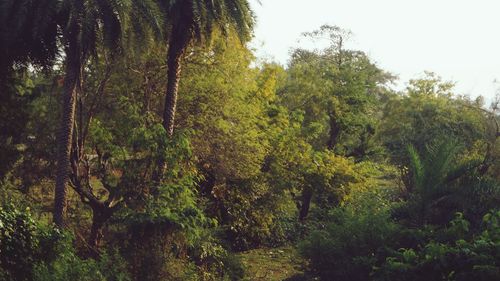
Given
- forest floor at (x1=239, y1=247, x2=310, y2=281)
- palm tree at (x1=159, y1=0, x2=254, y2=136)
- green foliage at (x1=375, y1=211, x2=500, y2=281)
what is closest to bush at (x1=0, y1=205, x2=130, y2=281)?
palm tree at (x1=159, y1=0, x2=254, y2=136)

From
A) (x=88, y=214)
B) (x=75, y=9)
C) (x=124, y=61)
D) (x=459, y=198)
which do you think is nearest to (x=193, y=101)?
(x=124, y=61)

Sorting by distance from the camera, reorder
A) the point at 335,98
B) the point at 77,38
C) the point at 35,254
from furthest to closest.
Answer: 1. the point at 335,98
2. the point at 77,38
3. the point at 35,254

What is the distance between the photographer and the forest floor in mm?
20161

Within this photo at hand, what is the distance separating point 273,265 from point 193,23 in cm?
1086

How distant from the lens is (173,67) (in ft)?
59.9

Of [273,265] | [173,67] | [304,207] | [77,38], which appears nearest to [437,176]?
[273,265]

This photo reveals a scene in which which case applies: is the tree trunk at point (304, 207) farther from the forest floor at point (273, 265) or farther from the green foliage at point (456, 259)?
the green foliage at point (456, 259)

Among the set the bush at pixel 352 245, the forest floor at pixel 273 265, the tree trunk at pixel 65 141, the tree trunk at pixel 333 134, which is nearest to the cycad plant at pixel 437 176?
the bush at pixel 352 245

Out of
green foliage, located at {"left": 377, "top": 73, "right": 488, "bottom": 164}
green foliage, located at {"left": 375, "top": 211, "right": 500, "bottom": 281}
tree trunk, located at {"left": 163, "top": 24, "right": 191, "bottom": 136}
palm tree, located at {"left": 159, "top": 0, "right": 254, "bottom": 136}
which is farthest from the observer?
green foliage, located at {"left": 377, "top": 73, "right": 488, "bottom": 164}

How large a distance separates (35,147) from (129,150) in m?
3.88

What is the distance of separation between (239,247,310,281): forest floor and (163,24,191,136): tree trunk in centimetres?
549

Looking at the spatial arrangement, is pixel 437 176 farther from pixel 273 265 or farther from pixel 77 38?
pixel 77 38

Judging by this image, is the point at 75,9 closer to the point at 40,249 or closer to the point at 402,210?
the point at 40,249

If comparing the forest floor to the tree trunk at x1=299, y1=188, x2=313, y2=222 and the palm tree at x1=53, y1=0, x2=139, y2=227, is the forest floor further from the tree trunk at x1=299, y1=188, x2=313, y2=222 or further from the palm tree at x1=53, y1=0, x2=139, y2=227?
the palm tree at x1=53, y1=0, x2=139, y2=227
